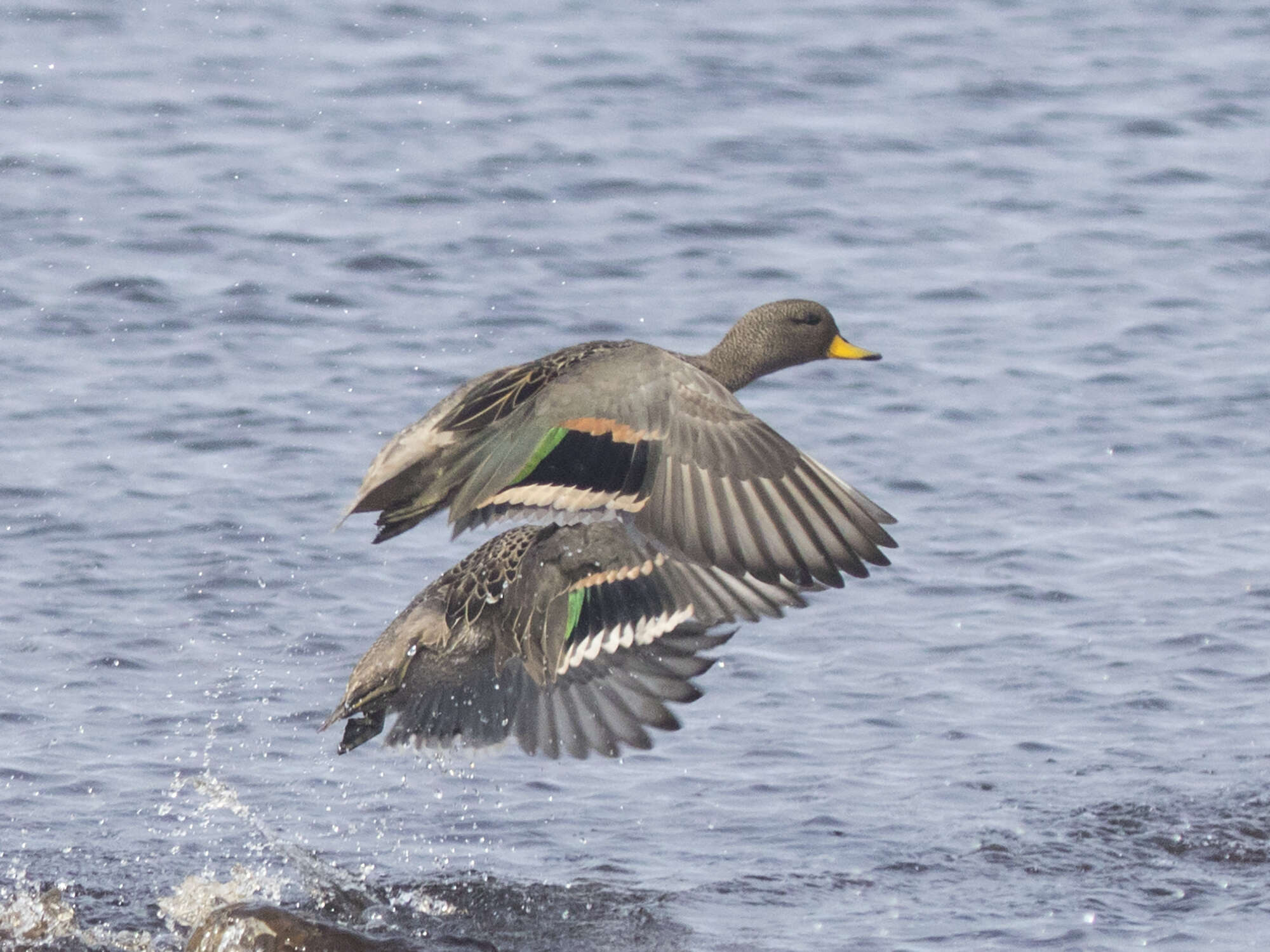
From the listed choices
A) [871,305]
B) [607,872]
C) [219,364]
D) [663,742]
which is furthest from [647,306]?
[607,872]

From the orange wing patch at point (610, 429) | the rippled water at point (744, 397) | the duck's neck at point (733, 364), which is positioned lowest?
the rippled water at point (744, 397)

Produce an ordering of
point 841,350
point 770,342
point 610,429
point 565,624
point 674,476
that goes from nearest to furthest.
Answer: point 674,476, point 610,429, point 565,624, point 770,342, point 841,350

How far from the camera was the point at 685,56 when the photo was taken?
1262 cm

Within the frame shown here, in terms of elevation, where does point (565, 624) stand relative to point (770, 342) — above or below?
below

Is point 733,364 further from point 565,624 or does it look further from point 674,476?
point 674,476

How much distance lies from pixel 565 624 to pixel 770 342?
3.57 ft

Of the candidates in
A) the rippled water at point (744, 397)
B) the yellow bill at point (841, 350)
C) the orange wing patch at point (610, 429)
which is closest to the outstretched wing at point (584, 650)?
the rippled water at point (744, 397)

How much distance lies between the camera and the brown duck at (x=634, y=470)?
479cm

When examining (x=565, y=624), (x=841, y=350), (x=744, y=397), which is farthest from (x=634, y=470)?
(x=744, y=397)

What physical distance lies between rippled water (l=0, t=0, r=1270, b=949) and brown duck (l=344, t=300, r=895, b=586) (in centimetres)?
111

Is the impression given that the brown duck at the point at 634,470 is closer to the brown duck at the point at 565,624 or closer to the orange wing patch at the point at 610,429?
the orange wing patch at the point at 610,429

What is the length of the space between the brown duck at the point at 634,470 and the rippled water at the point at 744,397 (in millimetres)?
1115

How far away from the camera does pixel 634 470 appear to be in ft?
16.4

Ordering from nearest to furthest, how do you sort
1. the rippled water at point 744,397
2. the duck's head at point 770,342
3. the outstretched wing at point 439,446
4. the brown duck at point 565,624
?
the outstretched wing at point 439,446, the brown duck at point 565,624, the rippled water at point 744,397, the duck's head at point 770,342
